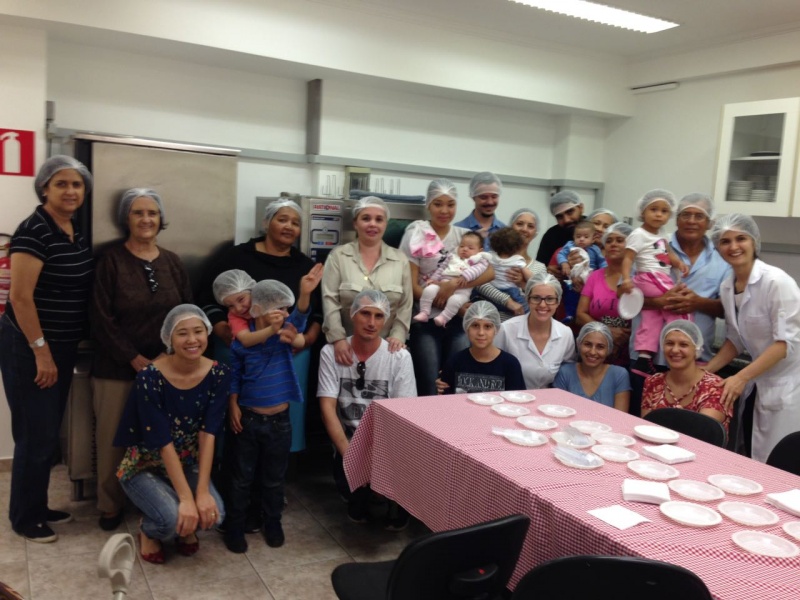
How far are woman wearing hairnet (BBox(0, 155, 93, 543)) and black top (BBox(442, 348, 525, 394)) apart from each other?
1.76 m

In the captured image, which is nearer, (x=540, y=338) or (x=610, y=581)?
(x=610, y=581)

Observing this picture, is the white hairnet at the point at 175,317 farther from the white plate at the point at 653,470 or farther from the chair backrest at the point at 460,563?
the white plate at the point at 653,470

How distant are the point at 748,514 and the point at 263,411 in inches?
80.1

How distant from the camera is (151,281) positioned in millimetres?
3123

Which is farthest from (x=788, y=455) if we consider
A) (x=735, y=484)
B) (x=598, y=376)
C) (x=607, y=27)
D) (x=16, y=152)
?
(x=16, y=152)

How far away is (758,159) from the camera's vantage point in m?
4.46

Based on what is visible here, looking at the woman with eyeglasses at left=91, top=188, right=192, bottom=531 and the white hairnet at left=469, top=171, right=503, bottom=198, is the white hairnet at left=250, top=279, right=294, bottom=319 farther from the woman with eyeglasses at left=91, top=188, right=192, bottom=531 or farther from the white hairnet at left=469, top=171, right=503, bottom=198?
the white hairnet at left=469, top=171, right=503, bottom=198

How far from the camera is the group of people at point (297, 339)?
115 inches

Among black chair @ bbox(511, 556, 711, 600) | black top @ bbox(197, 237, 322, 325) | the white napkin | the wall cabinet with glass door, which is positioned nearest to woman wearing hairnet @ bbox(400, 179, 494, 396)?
black top @ bbox(197, 237, 322, 325)

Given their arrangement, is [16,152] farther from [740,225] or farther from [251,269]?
[740,225]

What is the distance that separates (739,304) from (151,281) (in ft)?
9.02

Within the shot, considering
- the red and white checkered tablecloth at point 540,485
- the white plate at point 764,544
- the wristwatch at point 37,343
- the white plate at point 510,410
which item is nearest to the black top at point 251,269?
the wristwatch at point 37,343

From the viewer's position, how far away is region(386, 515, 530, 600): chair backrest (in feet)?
5.09

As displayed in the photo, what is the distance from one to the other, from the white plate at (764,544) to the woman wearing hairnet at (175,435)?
2.09 m
